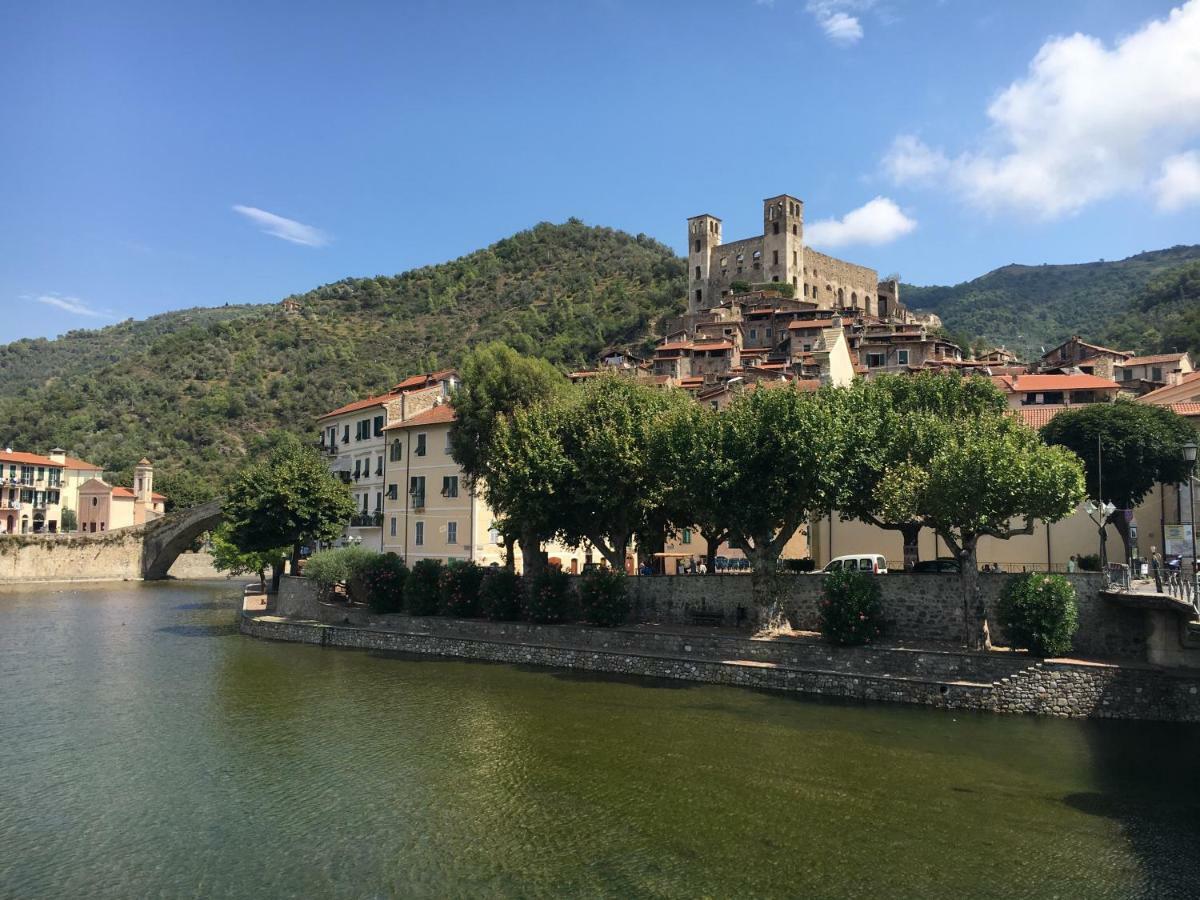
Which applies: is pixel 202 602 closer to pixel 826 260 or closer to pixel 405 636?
pixel 405 636

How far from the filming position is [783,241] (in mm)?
141500

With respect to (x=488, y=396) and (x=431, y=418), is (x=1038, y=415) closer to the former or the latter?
(x=488, y=396)

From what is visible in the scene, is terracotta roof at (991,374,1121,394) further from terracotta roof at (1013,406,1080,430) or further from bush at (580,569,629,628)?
bush at (580,569,629,628)

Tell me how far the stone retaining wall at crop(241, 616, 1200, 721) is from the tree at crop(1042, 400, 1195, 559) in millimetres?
15370

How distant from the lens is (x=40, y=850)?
52.1ft

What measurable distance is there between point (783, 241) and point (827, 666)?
123 m

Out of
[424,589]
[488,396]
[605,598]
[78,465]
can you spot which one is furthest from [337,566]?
[78,465]

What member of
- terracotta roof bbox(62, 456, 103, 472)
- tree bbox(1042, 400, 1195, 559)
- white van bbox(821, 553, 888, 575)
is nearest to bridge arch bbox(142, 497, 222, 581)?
terracotta roof bbox(62, 456, 103, 472)

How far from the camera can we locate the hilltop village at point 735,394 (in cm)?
4316

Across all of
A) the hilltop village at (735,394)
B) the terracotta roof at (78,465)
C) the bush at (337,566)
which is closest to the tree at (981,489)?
the hilltop village at (735,394)

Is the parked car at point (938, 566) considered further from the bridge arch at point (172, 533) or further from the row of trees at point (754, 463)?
the bridge arch at point (172, 533)

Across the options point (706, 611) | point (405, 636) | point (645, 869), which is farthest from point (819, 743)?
point (405, 636)

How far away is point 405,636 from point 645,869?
89.2ft

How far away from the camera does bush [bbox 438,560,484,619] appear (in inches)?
1576
